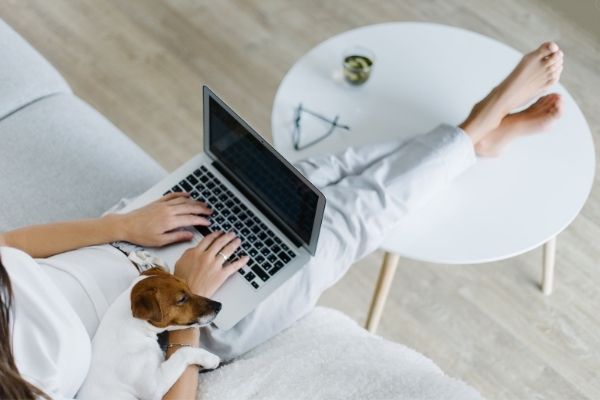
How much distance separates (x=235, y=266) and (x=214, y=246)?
5cm

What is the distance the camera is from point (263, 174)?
1.35 m

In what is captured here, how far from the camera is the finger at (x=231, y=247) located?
1.34 metres

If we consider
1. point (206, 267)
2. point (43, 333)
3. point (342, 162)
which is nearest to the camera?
point (43, 333)

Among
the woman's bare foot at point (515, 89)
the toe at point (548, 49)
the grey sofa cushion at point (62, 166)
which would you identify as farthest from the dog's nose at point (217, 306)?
the toe at point (548, 49)

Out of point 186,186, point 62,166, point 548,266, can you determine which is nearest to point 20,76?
point 62,166

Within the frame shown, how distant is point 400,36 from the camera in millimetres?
1776

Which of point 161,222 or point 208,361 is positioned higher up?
point 161,222

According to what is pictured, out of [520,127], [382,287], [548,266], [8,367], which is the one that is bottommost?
[548,266]

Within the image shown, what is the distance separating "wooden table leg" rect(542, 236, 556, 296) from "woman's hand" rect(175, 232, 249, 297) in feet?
2.67

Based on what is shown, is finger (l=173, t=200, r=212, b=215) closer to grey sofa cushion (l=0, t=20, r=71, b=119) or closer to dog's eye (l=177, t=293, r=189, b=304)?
dog's eye (l=177, t=293, r=189, b=304)

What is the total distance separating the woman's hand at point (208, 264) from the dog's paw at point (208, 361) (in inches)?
4.4

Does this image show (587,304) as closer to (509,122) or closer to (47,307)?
(509,122)

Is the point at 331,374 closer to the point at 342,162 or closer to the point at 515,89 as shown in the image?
the point at 342,162

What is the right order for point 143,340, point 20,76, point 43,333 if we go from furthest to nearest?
point 20,76 → point 143,340 → point 43,333
